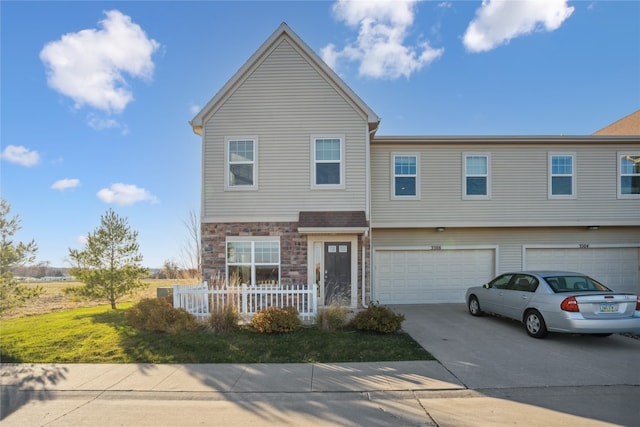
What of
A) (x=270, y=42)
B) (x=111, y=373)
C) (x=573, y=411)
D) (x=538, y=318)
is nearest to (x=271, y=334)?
(x=111, y=373)

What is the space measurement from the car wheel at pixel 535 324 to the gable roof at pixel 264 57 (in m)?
7.04

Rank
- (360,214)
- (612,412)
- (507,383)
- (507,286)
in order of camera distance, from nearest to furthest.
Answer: (612,412) → (507,383) → (507,286) → (360,214)

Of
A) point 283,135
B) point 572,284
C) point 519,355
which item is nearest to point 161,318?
point 283,135

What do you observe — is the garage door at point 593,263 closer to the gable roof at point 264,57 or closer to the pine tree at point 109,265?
the gable roof at point 264,57

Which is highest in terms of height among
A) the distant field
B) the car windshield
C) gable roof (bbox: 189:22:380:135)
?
gable roof (bbox: 189:22:380:135)

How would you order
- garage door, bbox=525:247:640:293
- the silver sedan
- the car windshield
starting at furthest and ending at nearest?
garage door, bbox=525:247:640:293, the car windshield, the silver sedan

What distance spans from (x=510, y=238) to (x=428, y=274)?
353 cm

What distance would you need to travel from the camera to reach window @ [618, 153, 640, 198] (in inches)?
500

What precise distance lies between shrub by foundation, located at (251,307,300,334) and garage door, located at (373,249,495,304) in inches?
207

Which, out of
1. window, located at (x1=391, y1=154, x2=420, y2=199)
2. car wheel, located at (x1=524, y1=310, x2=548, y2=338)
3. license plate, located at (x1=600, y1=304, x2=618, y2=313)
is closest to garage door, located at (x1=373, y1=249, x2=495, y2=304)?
window, located at (x1=391, y1=154, x2=420, y2=199)

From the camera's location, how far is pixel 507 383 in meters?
5.30

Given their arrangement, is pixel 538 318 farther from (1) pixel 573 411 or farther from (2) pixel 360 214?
(2) pixel 360 214

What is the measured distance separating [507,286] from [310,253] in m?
5.81

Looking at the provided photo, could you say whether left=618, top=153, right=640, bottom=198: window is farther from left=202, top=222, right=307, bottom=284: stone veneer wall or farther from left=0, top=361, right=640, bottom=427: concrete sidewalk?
left=202, top=222, right=307, bottom=284: stone veneer wall
